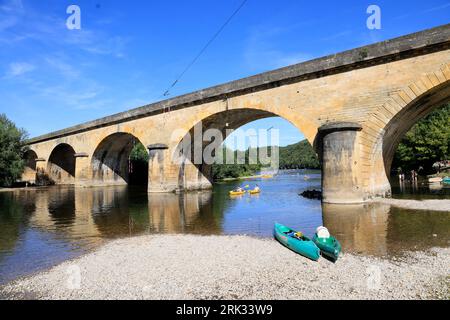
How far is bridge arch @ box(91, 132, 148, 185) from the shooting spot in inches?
1314

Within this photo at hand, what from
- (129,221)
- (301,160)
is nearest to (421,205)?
(129,221)

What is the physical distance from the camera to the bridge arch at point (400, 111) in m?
13.0

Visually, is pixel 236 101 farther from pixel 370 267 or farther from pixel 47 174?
pixel 47 174

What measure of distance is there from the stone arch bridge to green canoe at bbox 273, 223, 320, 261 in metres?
6.97

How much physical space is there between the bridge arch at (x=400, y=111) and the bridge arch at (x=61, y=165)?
37065mm

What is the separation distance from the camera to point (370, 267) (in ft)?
20.5

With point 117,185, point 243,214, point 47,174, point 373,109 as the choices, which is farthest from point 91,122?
point 373,109

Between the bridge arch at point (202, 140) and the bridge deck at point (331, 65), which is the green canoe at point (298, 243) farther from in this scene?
the bridge arch at point (202, 140)

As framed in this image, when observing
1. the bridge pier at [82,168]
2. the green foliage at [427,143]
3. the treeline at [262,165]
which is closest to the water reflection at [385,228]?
the green foliage at [427,143]

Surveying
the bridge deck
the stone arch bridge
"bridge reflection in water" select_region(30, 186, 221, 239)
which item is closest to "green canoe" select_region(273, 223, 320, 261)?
"bridge reflection in water" select_region(30, 186, 221, 239)

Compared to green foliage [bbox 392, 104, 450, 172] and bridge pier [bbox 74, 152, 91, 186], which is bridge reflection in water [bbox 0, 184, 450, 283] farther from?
green foliage [bbox 392, 104, 450, 172]

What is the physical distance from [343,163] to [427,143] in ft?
79.9

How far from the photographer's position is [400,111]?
13977mm
